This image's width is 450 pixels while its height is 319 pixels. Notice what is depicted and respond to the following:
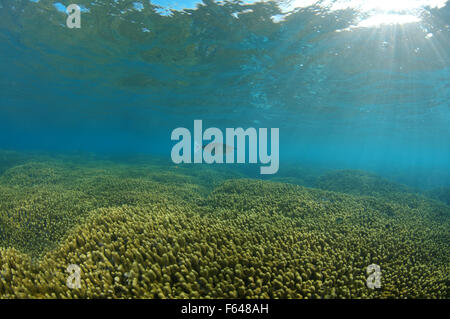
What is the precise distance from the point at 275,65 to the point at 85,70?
20.5 m

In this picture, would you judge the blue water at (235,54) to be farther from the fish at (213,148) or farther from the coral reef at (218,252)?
the coral reef at (218,252)

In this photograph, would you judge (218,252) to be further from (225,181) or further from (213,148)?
(225,181)

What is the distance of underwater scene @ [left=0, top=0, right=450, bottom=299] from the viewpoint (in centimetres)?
347

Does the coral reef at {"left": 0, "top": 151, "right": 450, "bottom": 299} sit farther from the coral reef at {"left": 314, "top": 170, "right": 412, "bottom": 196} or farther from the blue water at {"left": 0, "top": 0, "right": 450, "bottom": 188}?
the blue water at {"left": 0, "top": 0, "right": 450, "bottom": 188}

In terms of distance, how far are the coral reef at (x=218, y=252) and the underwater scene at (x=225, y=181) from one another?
0.11ft

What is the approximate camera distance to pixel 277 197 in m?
7.69

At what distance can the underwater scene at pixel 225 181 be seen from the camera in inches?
137

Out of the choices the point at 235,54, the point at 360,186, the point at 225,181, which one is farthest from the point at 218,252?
the point at 235,54

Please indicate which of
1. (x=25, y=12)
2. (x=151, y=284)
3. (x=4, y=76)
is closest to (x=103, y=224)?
(x=151, y=284)

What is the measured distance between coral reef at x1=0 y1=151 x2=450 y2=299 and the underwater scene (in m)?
0.03

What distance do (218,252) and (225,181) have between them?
7261mm

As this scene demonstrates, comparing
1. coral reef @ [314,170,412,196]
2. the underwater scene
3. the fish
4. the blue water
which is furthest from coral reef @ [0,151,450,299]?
the blue water

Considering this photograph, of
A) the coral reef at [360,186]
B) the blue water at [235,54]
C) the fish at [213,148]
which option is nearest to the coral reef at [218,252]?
the fish at [213,148]

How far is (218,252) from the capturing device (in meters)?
3.89
